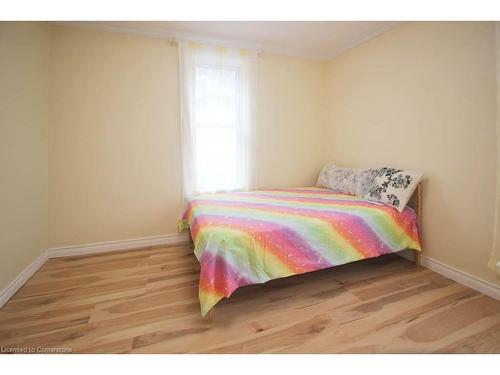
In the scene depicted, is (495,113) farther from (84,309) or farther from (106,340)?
(84,309)

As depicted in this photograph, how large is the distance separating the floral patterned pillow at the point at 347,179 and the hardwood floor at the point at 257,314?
87 centimetres

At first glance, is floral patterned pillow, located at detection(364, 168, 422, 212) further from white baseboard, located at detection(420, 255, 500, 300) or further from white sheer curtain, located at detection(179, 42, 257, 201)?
white sheer curtain, located at detection(179, 42, 257, 201)

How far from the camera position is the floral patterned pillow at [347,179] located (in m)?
2.44

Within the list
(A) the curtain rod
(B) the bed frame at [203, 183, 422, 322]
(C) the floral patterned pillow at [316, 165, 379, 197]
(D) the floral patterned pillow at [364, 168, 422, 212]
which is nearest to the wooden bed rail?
(B) the bed frame at [203, 183, 422, 322]

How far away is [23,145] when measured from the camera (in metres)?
1.84

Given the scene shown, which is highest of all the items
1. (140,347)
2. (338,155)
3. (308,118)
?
(308,118)

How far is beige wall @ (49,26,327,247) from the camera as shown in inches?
89.4

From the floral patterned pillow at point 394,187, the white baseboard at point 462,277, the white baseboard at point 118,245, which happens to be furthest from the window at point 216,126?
the white baseboard at point 462,277

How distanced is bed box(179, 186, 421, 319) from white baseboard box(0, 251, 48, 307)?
1387 mm

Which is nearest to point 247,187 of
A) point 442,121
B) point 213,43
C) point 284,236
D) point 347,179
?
point 347,179

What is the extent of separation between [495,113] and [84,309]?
3.28m

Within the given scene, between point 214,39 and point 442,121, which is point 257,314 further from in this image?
point 214,39
